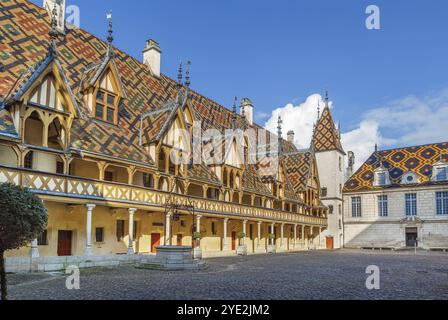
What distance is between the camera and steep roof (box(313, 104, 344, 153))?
5103cm

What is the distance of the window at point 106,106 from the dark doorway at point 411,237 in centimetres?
3447

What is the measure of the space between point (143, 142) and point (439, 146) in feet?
119

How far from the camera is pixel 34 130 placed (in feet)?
60.8

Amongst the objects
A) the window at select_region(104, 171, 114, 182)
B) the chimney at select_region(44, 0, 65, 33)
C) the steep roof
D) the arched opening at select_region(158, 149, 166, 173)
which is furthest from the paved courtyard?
the steep roof

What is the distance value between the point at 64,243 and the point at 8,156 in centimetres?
469

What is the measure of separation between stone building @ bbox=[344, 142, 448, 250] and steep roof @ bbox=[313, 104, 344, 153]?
4332 mm

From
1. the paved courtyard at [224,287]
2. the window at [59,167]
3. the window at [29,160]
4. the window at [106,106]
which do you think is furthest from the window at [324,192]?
the window at [29,160]

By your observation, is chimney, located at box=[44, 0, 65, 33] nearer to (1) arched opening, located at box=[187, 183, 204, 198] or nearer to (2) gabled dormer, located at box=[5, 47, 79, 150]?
(2) gabled dormer, located at box=[5, 47, 79, 150]

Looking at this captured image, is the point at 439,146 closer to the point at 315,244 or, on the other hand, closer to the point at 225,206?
the point at 315,244

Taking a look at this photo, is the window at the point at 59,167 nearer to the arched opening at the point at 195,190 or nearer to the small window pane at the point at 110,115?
the small window pane at the point at 110,115

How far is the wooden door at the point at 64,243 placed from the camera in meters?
19.3

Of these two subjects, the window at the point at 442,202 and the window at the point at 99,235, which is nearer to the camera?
the window at the point at 99,235

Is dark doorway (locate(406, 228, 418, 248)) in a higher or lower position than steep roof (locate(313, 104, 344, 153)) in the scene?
lower

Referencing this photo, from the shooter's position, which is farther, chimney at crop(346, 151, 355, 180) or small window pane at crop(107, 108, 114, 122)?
chimney at crop(346, 151, 355, 180)
